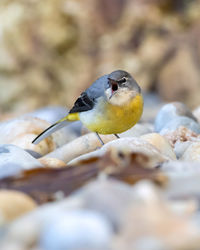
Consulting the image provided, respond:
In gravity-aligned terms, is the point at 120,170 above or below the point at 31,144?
below

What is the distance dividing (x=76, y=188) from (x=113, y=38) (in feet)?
35.9

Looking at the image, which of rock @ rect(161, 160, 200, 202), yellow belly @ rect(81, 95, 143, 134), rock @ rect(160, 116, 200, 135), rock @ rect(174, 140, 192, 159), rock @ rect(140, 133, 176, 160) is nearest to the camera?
rock @ rect(161, 160, 200, 202)

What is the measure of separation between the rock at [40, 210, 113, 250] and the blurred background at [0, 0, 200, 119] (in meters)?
10.0

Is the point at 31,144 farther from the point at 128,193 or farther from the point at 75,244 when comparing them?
the point at 75,244

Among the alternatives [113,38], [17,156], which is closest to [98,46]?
[113,38]

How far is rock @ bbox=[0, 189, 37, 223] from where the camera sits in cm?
211

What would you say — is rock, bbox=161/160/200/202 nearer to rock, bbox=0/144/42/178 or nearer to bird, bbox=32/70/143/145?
rock, bbox=0/144/42/178

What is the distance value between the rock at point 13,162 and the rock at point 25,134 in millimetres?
1135

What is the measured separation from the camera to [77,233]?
69.3 inches

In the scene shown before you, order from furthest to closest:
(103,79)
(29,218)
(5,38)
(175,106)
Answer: (5,38)
(175,106)
(103,79)
(29,218)

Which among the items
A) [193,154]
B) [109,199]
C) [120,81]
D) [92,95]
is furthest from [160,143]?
[109,199]

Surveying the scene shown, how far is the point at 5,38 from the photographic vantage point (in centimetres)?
1225

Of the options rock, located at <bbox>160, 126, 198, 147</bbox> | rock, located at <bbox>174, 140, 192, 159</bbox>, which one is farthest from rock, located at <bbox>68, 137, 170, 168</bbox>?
rock, located at <bbox>160, 126, 198, 147</bbox>

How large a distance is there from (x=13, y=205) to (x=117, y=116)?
2.05 metres
